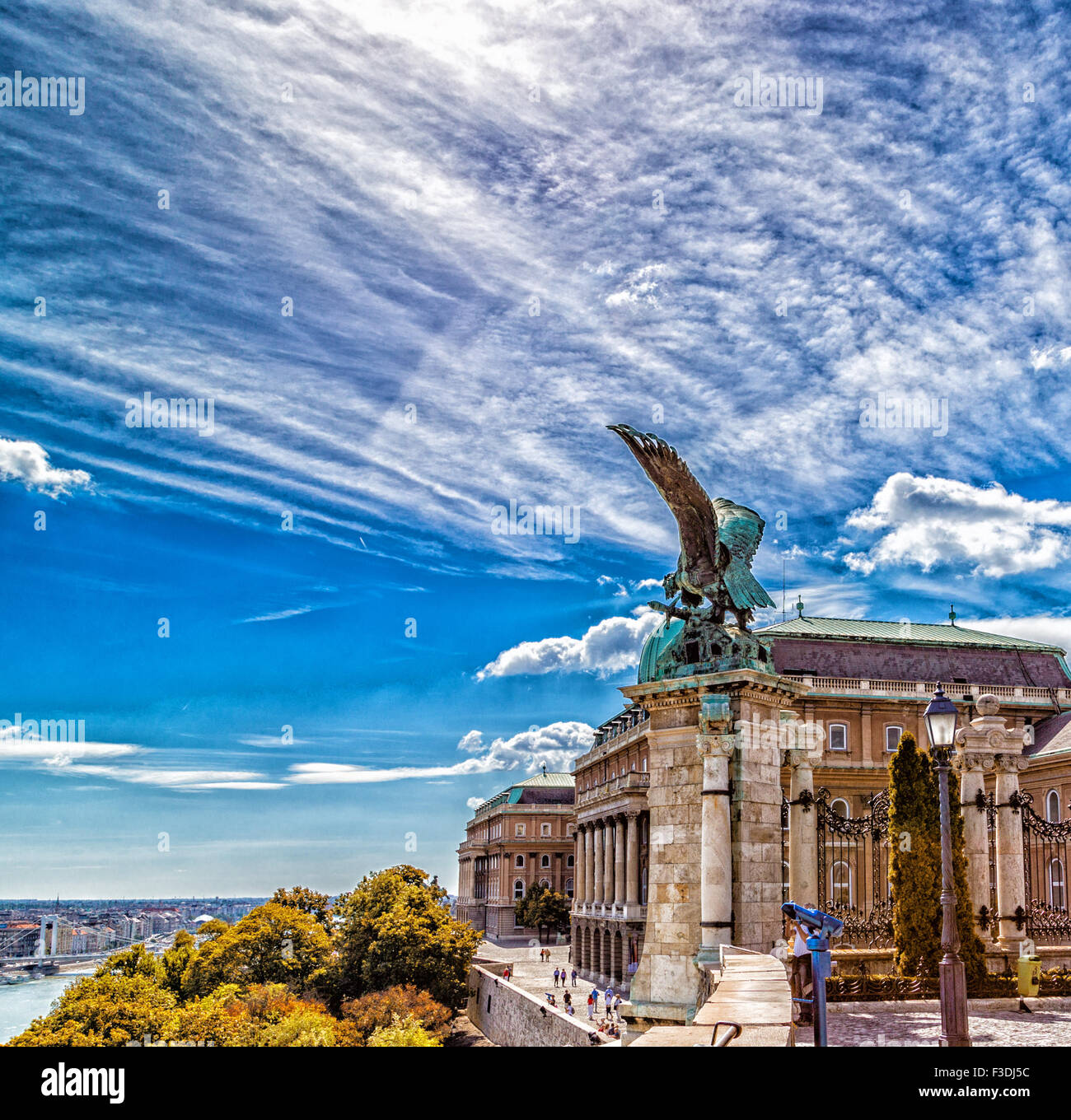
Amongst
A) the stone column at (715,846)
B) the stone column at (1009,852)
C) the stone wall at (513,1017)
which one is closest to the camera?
the stone column at (715,846)

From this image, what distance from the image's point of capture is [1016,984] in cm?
2130

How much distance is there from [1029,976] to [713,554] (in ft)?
37.2

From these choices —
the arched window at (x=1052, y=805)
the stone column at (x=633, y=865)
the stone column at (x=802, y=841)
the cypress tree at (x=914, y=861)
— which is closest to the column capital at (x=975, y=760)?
the cypress tree at (x=914, y=861)

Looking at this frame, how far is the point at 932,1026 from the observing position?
17.8m

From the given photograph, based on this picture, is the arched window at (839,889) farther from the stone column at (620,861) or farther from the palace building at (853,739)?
the stone column at (620,861)

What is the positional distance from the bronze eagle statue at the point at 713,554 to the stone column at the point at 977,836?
787 cm

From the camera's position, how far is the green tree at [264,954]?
55.2 metres

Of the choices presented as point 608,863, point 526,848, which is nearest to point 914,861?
point 608,863

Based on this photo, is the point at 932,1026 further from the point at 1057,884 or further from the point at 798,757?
the point at 1057,884

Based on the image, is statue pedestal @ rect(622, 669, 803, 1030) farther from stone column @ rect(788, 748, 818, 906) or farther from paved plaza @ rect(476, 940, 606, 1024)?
paved plaza @ rect(476, 940, 606, 1024)

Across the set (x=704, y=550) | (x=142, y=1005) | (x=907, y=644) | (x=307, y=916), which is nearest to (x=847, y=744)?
(x=907, y=644)
